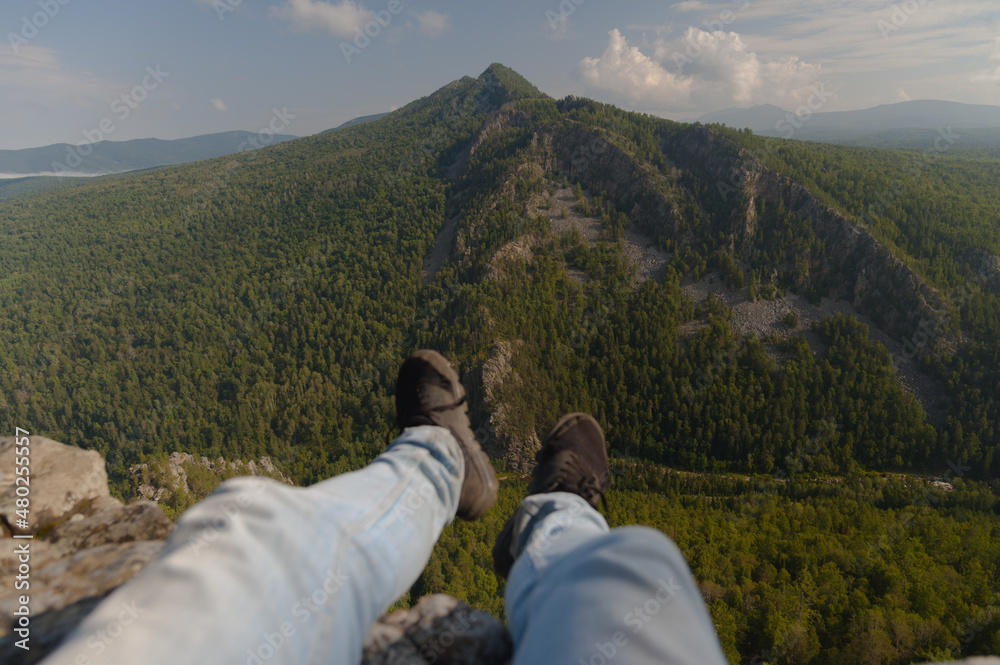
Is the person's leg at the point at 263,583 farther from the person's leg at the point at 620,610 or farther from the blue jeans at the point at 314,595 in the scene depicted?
the person's leg at the point at 620,610

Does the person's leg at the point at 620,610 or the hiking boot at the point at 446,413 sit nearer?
the person's leg at the point at 620,610

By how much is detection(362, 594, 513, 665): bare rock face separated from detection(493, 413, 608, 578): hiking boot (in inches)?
45.8

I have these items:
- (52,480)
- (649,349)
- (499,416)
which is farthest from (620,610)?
(649,349)

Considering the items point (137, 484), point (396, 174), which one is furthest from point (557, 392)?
point (396, 174)

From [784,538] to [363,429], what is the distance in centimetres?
6311

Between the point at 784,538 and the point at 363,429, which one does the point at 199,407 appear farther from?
the point at 784,538

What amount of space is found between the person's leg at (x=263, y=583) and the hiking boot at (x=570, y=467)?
211 centimetres

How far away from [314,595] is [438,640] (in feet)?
6.11

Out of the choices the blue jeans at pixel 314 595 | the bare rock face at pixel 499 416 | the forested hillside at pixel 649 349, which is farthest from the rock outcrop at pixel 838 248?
the blue jeans at pixel 314 595

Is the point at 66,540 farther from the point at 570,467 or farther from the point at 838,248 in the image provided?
the point at 838,248

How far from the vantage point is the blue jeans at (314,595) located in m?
1.73

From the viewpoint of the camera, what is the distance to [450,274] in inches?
3563

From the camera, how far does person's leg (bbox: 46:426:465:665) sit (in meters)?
1.67

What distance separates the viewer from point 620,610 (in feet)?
6.41
